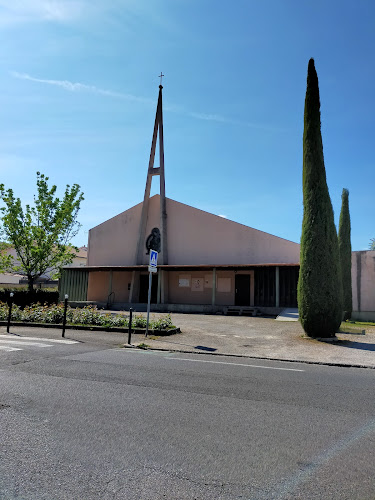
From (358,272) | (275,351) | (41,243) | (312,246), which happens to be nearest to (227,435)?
(275,351)

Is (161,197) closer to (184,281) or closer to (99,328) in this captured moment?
(184,281)

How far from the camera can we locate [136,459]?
10.8 ft

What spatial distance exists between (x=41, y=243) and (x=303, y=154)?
1818cm

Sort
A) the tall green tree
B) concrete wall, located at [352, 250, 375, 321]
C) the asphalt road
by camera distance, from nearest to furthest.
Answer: the asphalt road < the tall green tree < concrete wall, located at [352, 250, 375, 321]

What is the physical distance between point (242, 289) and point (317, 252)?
14791mm

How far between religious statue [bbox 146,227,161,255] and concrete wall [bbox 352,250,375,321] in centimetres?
1420

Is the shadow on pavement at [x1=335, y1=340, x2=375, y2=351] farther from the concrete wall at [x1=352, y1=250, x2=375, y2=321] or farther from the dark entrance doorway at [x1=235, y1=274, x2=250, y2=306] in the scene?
the dark entrance doorway at [x1=235, y1=274, x2=250, y2=306]

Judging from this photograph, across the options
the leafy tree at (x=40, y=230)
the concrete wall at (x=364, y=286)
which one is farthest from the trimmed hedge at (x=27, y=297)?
the concrete wall at (x=364, y=286)

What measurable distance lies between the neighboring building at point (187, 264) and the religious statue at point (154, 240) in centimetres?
8

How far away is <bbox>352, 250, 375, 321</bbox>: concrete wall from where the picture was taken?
22047 mm

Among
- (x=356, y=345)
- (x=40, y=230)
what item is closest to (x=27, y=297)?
(x=40, y=230)

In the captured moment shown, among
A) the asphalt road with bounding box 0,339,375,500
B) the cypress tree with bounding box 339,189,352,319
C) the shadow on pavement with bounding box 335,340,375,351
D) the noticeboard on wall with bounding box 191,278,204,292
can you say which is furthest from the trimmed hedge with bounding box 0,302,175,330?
the noticeboard on wall with bounding box 191,278,204,292

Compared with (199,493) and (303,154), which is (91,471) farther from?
(303,154)

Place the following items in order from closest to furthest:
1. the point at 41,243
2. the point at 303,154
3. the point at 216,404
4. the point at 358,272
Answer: the point at 216,404 < the point at 303,154 < the point at 358,272 < the point at 41,243
